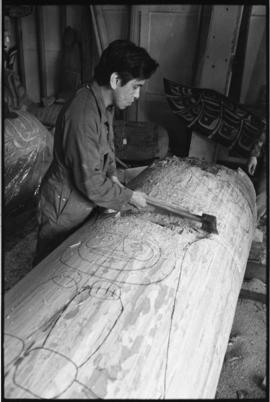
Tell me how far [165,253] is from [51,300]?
546 mm

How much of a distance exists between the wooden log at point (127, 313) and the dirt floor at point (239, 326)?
655 millimetres

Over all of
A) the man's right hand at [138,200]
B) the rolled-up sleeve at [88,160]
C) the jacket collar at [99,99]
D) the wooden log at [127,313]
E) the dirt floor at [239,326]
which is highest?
the jacket collar at [99,99]

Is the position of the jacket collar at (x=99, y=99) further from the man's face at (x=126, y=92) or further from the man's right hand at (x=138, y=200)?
the man's right hand at (x=138, y=200)

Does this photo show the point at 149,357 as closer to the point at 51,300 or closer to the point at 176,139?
the point at 51,300

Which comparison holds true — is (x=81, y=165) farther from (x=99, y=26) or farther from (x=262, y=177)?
(x=99, y=26)

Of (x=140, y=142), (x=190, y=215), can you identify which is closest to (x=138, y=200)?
(x=190, y=215)

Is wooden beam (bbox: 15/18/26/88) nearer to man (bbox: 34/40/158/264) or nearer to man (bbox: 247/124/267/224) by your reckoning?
man (bbox: 247/124/267/224)

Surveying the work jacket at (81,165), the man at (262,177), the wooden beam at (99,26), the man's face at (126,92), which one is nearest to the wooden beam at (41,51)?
the wooden beam at (99,26)

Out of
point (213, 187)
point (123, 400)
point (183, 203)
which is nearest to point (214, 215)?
point (183, 203)

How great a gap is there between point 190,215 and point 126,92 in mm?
727

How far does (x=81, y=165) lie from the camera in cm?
171

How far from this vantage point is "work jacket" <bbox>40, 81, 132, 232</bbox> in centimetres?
168

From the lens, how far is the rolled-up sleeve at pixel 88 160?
1.67 metres

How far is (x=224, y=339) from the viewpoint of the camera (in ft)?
4.79
